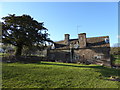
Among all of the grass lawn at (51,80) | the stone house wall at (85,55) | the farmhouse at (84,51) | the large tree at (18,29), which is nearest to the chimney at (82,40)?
the farmhouse at (84,51)

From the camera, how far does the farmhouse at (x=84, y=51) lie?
2153 cm

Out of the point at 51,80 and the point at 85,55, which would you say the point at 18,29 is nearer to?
the point at 85,55

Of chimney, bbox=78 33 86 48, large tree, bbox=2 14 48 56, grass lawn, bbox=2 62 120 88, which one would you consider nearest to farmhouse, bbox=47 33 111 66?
chimney, bbox=78 33 86 48

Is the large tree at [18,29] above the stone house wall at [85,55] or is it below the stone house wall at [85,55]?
above

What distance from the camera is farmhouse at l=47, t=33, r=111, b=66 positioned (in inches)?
848

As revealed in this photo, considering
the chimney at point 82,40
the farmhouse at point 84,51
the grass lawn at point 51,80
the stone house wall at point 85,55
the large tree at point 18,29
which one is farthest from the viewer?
the chimney at point 82,40

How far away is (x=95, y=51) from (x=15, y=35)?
57.0 feet

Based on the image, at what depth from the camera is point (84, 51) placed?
79.1ft

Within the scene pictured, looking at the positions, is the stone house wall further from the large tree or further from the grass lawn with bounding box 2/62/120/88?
the grass lawn with bounding box 2/62/120/88

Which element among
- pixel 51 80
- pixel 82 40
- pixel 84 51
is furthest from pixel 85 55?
pixel 51 80

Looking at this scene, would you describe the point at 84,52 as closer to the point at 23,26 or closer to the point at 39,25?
the point at 39,25

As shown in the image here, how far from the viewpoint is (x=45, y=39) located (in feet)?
78.3

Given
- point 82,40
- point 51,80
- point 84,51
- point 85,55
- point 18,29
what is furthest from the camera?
point 82,40

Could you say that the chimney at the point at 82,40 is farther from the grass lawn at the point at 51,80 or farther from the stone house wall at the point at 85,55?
the grass lawn at the point at 51,80
